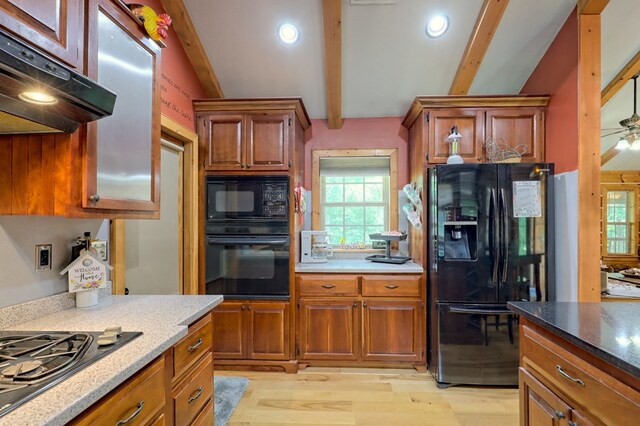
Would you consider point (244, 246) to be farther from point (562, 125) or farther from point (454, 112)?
point (562, 125)

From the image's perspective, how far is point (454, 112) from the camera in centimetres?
277

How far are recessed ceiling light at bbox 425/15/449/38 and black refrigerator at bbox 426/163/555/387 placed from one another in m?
1.12

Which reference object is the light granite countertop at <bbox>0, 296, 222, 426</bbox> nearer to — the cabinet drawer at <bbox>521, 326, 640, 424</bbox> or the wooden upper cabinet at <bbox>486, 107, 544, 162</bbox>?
the cabinet drawer at <bbox>521, 326, 640, 424</bbox>

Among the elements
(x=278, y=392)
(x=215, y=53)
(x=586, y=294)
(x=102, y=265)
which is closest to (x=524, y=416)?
(x=586, y=294)

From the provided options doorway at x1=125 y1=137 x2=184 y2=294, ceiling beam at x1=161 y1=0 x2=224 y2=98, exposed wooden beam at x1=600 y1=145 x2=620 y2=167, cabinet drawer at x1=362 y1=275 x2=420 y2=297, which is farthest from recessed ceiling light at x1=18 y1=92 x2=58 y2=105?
exposed wooden beam at x1=600 y1=145 x2=620 y2=167

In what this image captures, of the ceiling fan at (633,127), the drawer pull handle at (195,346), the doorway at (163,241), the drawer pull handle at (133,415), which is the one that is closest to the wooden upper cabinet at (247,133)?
the doorway at (163,241)

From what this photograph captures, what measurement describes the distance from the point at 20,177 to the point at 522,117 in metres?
3.36

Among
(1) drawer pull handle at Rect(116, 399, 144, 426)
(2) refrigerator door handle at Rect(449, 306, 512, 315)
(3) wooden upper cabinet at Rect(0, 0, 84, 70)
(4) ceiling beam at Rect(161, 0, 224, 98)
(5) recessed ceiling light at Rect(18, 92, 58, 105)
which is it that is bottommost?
(2) refrigerator door handle at Rect(449, 306, 512, 315)

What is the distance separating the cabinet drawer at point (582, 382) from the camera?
3.03 feet

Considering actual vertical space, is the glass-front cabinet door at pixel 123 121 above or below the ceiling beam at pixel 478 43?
below

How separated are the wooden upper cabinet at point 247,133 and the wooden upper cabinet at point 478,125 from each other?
118cm

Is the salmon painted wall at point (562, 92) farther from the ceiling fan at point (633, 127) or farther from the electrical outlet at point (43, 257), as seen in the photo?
the electrical outlet at point (43, 257)

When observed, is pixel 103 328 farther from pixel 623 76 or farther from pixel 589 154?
pixel 623 76

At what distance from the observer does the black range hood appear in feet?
2.69
